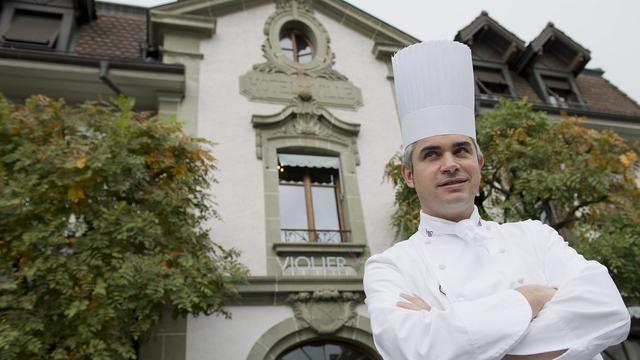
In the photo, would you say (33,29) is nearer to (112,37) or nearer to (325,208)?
(112,37)

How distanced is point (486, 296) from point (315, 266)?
225 inches

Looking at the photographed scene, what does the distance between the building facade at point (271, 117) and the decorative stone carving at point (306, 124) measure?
0.8 inches

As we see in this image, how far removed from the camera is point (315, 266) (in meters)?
7.31

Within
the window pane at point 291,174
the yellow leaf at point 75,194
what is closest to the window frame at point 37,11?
the window pane at point 291,174

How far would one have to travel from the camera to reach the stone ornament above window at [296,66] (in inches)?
356

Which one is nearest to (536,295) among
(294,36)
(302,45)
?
(302,45)

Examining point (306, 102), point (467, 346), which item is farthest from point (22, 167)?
point (467, 346)

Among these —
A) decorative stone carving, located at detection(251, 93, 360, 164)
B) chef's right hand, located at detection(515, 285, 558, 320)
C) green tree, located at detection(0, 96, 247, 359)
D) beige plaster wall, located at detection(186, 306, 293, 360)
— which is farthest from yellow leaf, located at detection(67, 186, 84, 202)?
chef's right hand, located at detection(515, 285, 558, 320)

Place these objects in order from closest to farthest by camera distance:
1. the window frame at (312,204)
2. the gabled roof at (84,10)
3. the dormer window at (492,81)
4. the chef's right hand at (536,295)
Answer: the chef's right hand at (536,295) → the window frame at (312,204) → the gabled roof at (84,10) → the dormer window at (492,81)

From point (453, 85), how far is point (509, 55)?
427 inches

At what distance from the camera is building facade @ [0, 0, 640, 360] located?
6.88 m

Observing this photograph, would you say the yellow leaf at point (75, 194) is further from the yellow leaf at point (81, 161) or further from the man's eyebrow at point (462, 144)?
the man's eyebrow at point (462, 144)

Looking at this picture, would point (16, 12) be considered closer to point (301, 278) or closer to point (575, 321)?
point (301, 278)

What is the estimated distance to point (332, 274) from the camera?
7.28 metres
